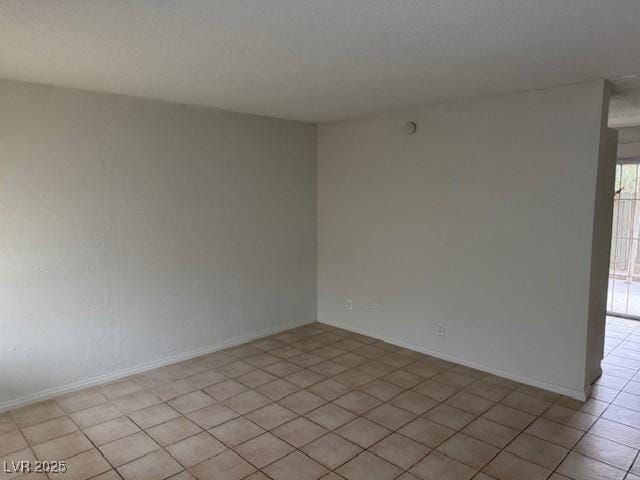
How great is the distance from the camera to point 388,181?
4.45 meters

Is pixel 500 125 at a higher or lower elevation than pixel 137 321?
higher

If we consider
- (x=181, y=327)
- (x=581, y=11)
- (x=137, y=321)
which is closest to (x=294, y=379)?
(x=181, y=327)

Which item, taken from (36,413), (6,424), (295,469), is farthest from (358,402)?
(6,424)

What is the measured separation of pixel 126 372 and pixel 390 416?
2264mm

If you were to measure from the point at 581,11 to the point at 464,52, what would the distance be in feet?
2.14

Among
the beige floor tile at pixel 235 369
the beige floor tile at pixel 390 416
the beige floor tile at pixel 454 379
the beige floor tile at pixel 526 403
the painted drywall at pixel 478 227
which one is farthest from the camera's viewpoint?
the beige floor tile at pixel 235 369

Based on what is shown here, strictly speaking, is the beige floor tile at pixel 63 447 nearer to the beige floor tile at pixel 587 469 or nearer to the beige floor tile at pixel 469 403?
the beige floor tile at pixel 469 403

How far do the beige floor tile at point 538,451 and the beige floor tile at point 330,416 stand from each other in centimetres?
104

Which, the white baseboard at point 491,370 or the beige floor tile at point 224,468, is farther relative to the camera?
the white baseboard at point 491,370

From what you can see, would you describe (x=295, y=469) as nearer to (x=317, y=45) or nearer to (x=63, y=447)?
(x=63, y=447)

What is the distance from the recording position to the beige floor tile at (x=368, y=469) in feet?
7.83

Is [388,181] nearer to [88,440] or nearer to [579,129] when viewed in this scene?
[579,129]

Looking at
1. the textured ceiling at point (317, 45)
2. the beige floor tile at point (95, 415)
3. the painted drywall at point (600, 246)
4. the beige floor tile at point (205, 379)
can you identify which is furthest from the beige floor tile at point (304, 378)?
the textured ceiling at point (317, 45)

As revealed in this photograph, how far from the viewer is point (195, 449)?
2643mm
